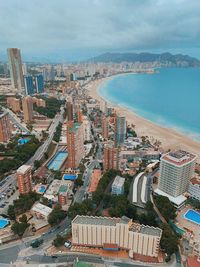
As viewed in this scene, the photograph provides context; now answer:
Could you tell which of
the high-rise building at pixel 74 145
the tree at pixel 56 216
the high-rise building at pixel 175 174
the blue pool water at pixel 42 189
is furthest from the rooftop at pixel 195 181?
the blue pool water at pixel 42 189

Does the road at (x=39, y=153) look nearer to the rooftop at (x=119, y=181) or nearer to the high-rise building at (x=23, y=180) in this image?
the high-rise building at (x=23, y=180)

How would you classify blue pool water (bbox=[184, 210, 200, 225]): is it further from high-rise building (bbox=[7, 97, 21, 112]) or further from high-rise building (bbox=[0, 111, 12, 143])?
high-rise building (bbox=[7, 97, 21, 112])

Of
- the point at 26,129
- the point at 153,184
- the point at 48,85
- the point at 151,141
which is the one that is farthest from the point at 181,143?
the point at 48,85

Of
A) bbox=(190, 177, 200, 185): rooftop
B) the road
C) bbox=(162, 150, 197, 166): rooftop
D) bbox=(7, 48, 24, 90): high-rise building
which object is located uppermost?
bbox=(7, 48, 24, 90): high-rise building

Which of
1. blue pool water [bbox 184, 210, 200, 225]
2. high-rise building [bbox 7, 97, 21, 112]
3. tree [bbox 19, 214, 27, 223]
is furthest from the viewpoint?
high-rise building [bbox 7, 97, 21, 112]

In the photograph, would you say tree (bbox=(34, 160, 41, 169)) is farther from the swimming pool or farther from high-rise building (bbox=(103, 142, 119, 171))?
high-rise building (bbox=(103, 142, 119, 171))

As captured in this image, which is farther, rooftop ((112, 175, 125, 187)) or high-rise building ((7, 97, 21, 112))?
high-rise building ((7, 97, 21, 112))

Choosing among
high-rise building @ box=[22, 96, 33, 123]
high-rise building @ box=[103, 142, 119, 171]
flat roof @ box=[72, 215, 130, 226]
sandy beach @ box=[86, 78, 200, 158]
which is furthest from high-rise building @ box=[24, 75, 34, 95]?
flat roof @ box=[72, 215, 130, 226]

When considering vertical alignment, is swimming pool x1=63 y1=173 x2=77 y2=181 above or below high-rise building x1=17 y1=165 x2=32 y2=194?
below

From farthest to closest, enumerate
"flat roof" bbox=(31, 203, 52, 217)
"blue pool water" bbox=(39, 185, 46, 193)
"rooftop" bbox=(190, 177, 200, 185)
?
"blue pool water" bbox=(39, 185, 46, 193) < "rooftop" bbox=(190, 177, 200, 185) < "flat roof" bbox=(31, 203, 52, 217)
